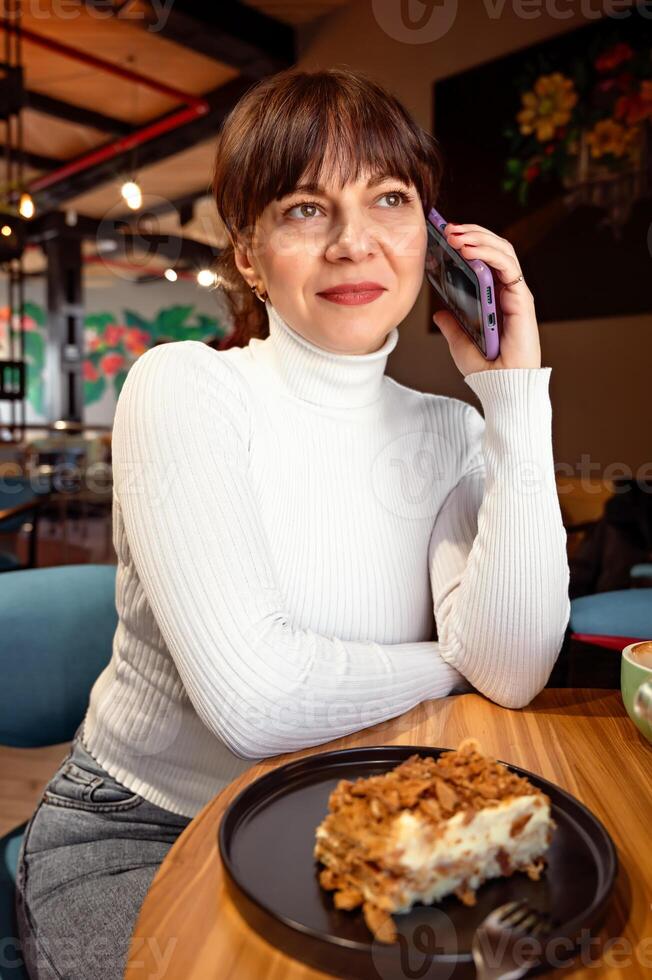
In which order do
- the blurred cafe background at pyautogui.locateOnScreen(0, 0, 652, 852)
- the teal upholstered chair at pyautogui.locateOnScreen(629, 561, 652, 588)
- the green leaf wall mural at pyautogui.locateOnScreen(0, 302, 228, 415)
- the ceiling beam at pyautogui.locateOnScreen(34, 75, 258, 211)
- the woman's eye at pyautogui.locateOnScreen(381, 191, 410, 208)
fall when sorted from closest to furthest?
1. the woman's eye at pyautogui.locateOnScreen(381, 191, 410, 208)
2. the blurred cafe background at pyautogui.locateOnScreen(0, 0, 652, 852)
3. the teal upholstered chair at pyautogui.locateOnScreen(629, 561, 652, 588)
4. the ceiling beam at pyautogui.locateOnScreen(34, 75, 258, 211)
5. the green leaf wall mural at pyautogui.locateOnScreen(0, 302, 228, 415)

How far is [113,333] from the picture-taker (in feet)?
45.9

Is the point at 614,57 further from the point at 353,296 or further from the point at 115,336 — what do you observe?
the point at 115,336

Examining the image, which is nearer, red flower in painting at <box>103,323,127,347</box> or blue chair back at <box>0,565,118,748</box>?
blue chair back at <box>0,565,118,748</box>

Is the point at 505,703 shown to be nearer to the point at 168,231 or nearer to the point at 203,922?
the point at 203,922

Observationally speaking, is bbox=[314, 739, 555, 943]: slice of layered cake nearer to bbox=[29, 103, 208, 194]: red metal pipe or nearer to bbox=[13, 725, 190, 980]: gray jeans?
bbox=[13, 725, 190, 980]: gray jeans

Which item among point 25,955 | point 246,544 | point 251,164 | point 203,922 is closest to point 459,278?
point 251,164

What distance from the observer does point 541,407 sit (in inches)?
40.7

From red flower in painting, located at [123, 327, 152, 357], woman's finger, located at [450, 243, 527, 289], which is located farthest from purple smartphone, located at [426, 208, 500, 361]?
red flower in painting, located at [123, 327, 152, 357]

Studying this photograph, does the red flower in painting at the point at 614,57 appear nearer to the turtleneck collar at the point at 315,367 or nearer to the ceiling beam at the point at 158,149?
the ceiling beam at the point at 158,149

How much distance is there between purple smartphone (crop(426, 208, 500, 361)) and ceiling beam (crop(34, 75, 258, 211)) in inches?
138

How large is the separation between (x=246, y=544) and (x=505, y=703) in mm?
378

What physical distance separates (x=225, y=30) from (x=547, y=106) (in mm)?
1941

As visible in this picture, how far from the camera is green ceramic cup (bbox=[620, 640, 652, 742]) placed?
826 millimetres

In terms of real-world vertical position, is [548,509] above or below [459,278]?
below
